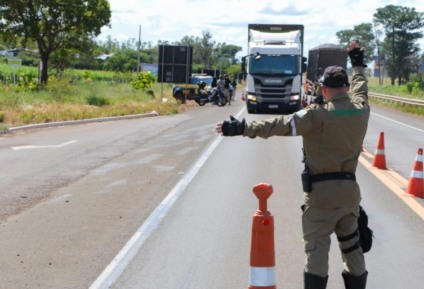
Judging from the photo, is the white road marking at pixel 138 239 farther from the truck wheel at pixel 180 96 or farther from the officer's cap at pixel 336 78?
the truck wheel at pixel 180 96

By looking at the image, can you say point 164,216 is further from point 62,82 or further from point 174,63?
point 174,63

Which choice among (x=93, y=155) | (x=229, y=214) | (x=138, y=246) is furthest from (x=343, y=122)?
(x=93, y=155)

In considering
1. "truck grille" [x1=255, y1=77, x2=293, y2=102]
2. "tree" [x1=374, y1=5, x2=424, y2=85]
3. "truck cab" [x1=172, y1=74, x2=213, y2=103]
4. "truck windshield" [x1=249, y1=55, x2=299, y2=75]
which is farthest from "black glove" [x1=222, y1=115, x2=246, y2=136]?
"tree" [x1=374, y1=5, x2=424, y2=85]

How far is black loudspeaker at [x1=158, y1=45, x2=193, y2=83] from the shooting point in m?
42.0

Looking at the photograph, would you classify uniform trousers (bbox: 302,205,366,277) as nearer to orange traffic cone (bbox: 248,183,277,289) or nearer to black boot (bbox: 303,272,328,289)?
black boot (bbox: 303,272,328,289)

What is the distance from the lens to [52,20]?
146 feet

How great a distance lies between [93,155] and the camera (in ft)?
54.3

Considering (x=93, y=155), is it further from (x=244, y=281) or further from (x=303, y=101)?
(x=303, y=101)

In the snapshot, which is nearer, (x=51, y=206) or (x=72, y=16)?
(x=51, y=206)

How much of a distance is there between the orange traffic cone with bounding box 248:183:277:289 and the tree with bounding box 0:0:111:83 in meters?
40.8

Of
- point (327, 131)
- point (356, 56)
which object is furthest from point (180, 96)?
point (327, 131)

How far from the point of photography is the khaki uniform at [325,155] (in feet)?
16.9

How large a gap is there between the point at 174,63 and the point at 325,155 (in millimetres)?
38113

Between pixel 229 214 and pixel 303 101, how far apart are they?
2558 cm
